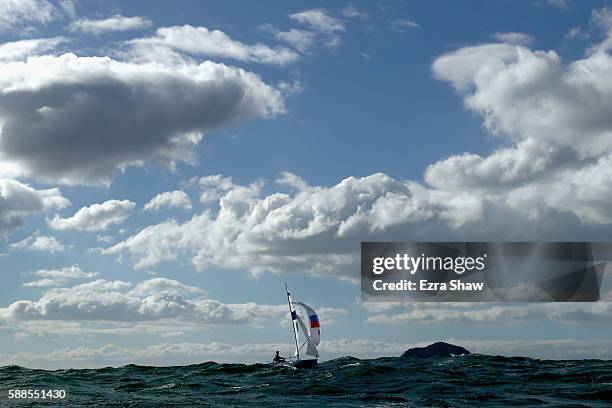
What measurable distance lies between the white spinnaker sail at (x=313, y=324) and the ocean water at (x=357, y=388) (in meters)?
25.5

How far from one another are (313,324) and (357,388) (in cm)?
4933

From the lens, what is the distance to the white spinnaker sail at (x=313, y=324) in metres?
106

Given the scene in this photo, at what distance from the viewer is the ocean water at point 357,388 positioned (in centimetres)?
4938

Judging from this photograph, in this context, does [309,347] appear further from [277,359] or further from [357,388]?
[357,388]

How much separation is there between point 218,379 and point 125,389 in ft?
41.5

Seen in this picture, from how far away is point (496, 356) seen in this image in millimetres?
105438

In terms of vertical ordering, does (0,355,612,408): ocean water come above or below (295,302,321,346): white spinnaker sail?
below

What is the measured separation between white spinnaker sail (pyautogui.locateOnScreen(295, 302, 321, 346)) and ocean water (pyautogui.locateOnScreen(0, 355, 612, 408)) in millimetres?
25451

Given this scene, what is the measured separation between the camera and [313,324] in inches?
4218

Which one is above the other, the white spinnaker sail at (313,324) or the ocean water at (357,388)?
the white spinnaker sail at (313,324)

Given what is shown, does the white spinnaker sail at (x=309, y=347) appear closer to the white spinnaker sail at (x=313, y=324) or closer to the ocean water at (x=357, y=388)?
the white spinnaker sail at (x=313, y=324)

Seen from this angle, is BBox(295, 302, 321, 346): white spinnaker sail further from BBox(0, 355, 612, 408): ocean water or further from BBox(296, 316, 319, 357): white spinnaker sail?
BBox(0, 355, 612, 408): ocean water

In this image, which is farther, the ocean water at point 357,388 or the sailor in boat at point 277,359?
the sailor in boat at point 277,359

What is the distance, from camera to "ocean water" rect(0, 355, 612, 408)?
49375 millimetres
